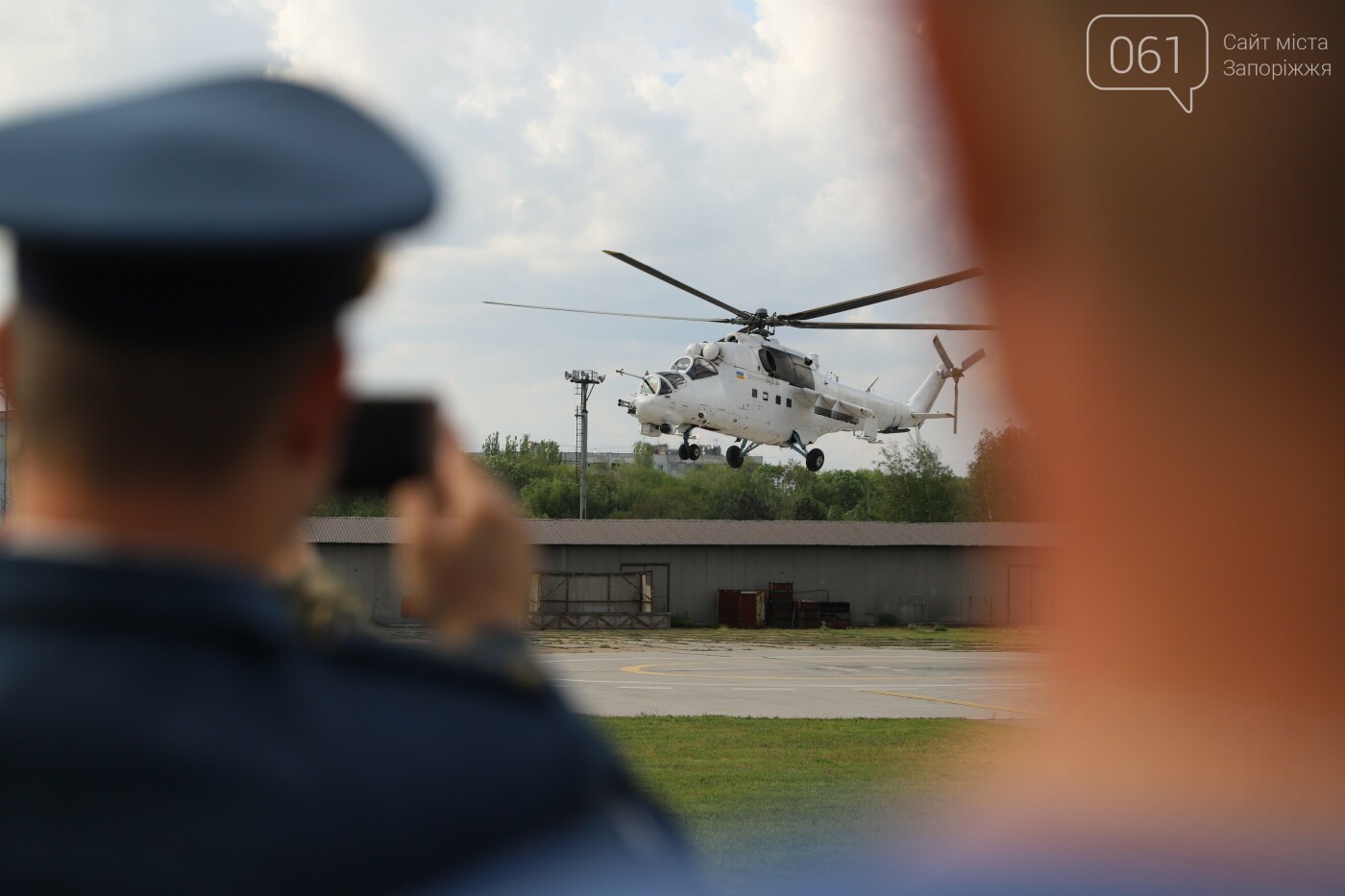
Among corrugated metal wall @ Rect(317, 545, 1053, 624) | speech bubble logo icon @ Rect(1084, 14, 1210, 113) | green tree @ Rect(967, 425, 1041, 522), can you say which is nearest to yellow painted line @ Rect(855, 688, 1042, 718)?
speech bubble logo icon @ Rect(1084, 14, 1210, 113)

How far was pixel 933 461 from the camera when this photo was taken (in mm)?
61688

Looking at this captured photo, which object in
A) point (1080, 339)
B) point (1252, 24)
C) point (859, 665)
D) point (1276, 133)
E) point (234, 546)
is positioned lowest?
point (859, 665)

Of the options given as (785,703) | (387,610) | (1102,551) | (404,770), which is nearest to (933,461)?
(387,610)

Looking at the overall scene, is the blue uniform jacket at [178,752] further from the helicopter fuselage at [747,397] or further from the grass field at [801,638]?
the grass field at [801,638]

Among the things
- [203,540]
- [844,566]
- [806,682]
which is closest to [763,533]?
[844,566]

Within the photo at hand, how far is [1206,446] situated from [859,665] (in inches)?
799

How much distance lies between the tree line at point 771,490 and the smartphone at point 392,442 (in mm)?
43272

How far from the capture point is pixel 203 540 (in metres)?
0.67

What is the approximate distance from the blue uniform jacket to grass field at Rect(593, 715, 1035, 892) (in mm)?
5682

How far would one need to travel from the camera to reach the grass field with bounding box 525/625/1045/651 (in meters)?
32.2

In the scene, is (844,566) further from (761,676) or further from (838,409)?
(761,676)

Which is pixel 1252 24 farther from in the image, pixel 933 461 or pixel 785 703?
pixel 933 461

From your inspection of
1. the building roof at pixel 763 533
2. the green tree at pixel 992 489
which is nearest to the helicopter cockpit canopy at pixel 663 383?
the building roof at pixel 763 533

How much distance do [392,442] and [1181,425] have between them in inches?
274
